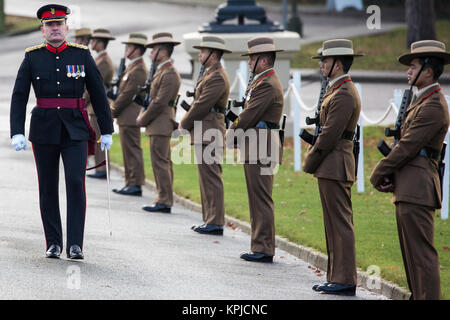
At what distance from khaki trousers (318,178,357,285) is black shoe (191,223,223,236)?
3.22 metres

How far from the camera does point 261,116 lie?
10109mm

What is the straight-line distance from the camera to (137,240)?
10836 millimetres

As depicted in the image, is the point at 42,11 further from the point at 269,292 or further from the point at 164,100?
the point at 164,100

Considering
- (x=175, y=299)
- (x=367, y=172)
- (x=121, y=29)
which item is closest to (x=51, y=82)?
(x=175, y=299)

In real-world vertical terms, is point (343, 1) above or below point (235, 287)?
above

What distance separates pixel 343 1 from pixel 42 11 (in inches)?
1391

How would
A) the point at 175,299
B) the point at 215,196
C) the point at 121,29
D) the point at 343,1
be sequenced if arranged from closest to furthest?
the point at 175,299 → the point at 215,196 → the point at 121,29 → the point at 343,1

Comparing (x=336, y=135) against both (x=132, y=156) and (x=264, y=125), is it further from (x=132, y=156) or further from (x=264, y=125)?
(x=132, y=156)

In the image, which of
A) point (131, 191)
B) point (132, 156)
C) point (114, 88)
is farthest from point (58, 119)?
point (114, 88)

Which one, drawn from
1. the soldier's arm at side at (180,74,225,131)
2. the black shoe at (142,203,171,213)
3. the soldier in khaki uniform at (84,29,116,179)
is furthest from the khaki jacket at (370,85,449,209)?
the soldier in khaki uniform at (84,29,116,179)

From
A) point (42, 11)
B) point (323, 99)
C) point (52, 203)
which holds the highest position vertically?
point (42, 11)

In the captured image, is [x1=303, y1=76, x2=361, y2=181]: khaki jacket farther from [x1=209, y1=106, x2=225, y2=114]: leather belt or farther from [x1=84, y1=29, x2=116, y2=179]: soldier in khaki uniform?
[x1=84, y1=29, x2=116, y2=179]: soldier in khaki uniform

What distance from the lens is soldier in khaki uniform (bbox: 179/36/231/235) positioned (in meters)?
11.7

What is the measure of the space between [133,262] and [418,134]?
10.7ft
